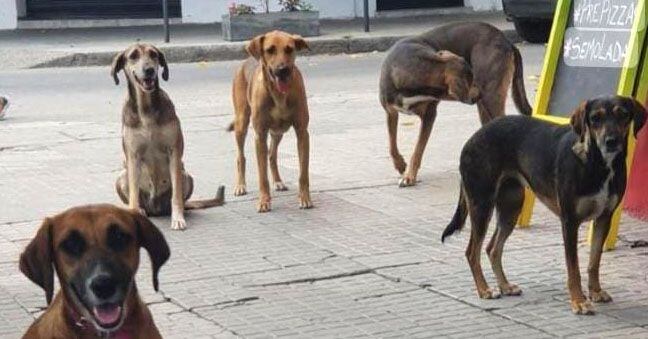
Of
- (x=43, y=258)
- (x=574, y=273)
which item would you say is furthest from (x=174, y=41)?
(x=43, y=258)

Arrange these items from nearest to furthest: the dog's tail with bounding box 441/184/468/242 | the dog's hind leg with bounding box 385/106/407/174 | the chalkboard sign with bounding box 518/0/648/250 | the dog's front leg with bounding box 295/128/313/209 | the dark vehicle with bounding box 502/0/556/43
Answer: the dog's tail with bounding box 441/184/468/242
the chalkboard sign with bounding box 518/0/648/250
the dog's front leg with bounding box 295/128/313/209
the dog's hind leg with bounding box 385/106/407/174
the dark vehicle with bounding box 502/0/556/43

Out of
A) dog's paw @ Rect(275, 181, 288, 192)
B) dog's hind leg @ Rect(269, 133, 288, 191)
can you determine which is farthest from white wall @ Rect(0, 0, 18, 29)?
dog's paw @ Rect(275, 181, 288, 192)

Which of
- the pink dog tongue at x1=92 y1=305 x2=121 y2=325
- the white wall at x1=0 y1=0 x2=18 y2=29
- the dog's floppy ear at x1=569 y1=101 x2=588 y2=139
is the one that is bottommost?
the white wall at x1=0 y1=0 x2=18 y2=29

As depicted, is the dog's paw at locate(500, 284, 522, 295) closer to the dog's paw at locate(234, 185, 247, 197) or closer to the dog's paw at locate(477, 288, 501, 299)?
the dog's paw at locate(477, 288, 501, 299)

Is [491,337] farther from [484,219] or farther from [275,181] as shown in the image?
[275,181]

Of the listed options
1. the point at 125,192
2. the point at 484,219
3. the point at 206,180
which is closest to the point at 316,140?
the point at 206,180

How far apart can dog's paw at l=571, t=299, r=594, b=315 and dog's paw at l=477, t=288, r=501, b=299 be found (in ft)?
1.57

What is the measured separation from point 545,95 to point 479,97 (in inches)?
56.7

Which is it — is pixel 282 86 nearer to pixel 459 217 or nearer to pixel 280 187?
pixel 280 187

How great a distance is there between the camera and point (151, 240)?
5.10 metres

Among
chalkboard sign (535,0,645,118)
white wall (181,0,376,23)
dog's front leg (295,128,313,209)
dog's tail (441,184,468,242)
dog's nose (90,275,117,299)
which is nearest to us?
dog's nose (90,275,117,299)

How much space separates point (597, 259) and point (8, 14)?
1840 centimetres

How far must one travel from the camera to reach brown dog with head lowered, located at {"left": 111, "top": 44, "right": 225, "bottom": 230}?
9.56 meters

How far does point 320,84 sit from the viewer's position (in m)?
17.3
